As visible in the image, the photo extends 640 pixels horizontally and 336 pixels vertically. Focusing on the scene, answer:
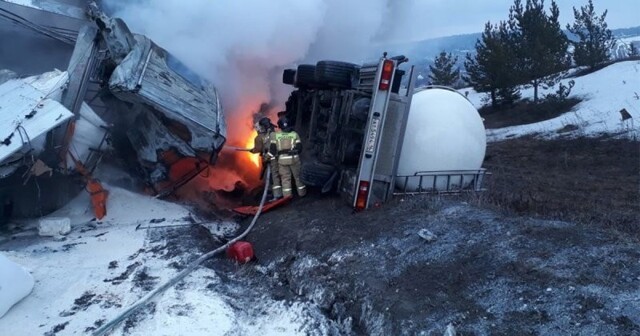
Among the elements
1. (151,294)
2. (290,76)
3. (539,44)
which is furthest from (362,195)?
(539,44)

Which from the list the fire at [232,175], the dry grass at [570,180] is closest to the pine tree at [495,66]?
the dry grass at [570,180]

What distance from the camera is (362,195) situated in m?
6.41

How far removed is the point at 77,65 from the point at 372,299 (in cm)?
522

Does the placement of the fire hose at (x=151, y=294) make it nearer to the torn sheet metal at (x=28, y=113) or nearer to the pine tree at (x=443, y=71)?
the torn sheet metal at (x=28, y=113)

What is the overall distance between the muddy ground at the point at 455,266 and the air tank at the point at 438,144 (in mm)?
452

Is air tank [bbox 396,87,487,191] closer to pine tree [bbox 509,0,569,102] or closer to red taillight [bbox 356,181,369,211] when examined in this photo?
red taillight [bbox 356,181,369,211]

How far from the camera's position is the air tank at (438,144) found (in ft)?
22.0

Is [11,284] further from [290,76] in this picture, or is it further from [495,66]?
[495,66]

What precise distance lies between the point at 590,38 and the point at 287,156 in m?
21.3

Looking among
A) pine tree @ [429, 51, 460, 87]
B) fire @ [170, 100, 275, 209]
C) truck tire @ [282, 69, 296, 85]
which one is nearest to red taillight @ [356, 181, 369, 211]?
fire @ [170, 100, 275, 209]

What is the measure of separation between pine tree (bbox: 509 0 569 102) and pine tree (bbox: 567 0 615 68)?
2.95 meters

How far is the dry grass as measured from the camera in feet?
19.5

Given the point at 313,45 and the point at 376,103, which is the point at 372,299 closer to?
the point at 376,103

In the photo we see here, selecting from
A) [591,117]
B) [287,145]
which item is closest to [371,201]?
[287,145]
